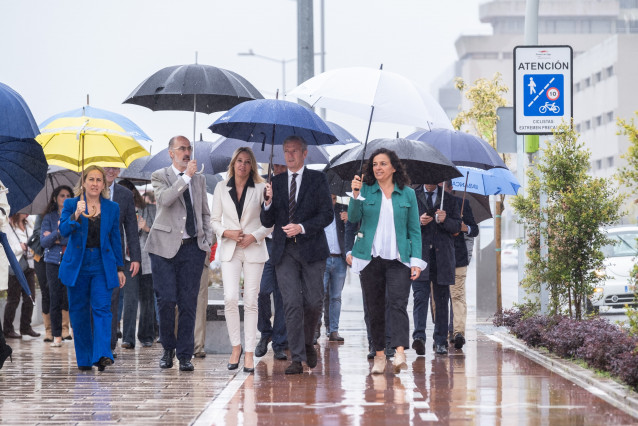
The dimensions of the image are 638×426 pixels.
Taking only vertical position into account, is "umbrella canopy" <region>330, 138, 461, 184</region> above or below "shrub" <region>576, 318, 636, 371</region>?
above

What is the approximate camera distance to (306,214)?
10.7 meters

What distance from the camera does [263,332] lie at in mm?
12914

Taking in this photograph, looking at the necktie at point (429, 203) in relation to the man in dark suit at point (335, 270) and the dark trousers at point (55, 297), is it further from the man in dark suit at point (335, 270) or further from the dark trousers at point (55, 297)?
the dark trousers at point (55, 297)

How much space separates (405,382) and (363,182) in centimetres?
194

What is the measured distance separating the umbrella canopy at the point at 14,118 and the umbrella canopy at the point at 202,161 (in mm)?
3884

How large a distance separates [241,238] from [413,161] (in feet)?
7.35

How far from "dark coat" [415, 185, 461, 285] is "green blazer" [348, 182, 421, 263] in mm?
1912

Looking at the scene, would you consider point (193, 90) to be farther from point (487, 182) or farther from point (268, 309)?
point (487, 182)

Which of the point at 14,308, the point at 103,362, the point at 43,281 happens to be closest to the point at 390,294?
the point at 103,362

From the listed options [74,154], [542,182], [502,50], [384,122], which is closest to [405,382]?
[384,122]

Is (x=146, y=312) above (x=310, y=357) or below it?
above

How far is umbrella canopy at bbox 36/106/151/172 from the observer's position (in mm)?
11742

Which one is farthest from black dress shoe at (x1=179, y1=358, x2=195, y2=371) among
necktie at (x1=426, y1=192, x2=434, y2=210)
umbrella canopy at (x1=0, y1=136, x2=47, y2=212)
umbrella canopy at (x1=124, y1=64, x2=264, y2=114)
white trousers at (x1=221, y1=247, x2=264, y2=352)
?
necktie at (x1=426, y1=192, x2=434, y2=210)

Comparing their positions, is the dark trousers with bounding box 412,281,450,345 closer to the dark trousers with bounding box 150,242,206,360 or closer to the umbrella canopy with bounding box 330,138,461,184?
the umbrella canopy with bounding box 330,138,461,184
